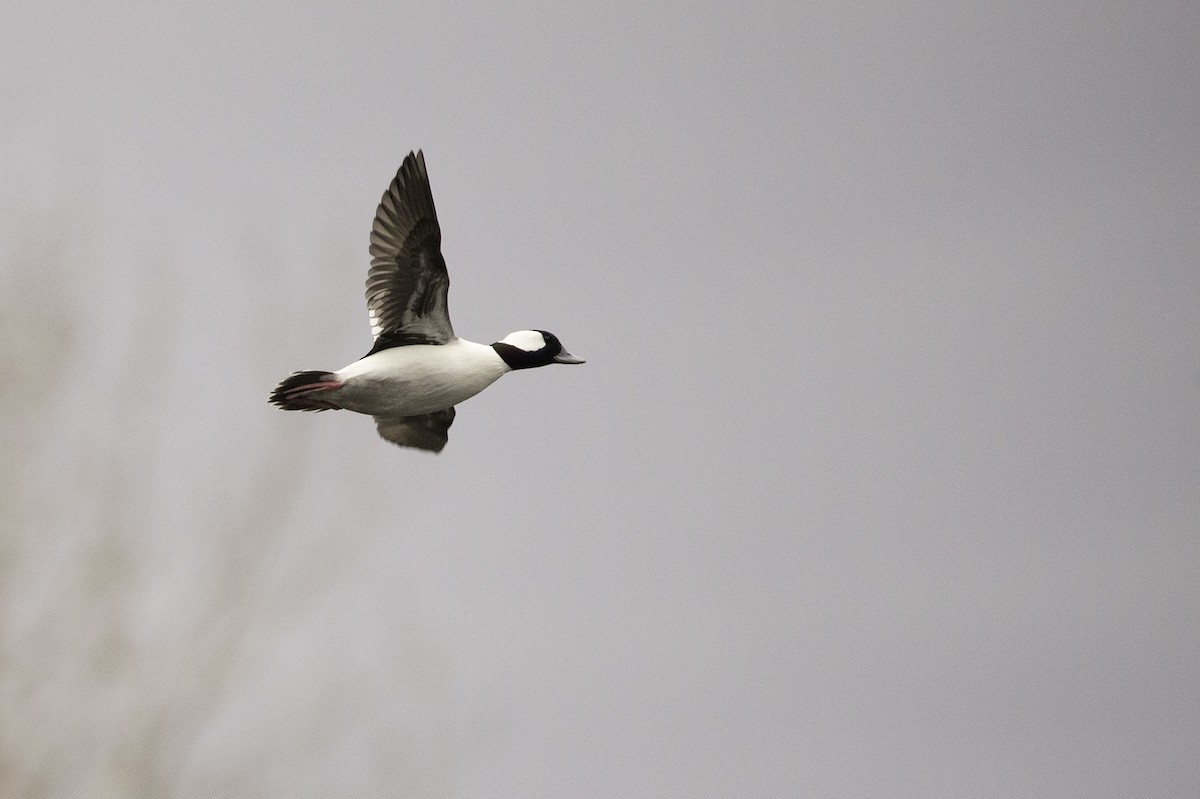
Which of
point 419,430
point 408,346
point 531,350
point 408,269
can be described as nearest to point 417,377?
point 408,346

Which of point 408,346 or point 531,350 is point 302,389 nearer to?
point 408,346

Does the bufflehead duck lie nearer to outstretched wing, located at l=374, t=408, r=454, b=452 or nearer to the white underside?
the white underside

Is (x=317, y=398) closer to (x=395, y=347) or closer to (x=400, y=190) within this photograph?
(x=395, y=347)

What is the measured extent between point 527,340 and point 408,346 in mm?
794

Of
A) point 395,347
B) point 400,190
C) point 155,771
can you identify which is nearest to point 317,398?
point 395,347

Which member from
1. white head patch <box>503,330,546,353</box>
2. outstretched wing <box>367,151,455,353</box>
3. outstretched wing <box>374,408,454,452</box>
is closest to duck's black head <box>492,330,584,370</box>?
white head patch <box>503,330,546,353</box>

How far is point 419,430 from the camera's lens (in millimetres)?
11039

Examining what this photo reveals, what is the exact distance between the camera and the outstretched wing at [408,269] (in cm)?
938

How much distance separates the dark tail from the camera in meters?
9.10

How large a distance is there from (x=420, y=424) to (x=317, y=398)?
181cm

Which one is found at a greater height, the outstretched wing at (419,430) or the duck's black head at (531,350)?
the duck's black head at (531,350)

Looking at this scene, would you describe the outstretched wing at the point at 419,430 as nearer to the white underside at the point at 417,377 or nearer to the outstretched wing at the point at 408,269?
the white underside at the point at 417,377

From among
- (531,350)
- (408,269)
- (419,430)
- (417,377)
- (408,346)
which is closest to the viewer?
(417,377)

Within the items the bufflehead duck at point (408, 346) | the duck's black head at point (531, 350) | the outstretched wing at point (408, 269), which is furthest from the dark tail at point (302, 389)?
the duck's black head at point (531, 350)
